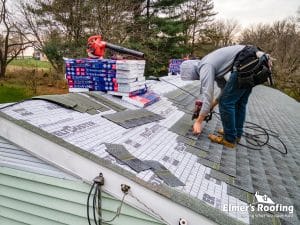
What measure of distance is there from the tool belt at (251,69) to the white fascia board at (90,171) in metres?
1.71

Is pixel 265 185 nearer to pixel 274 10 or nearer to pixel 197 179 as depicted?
pixel 197 179

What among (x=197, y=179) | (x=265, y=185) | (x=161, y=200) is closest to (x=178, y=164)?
(x=197, y=179)

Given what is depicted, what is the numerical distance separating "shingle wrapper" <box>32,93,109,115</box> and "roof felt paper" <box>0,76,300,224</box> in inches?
2.7

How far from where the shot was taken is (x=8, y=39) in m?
19.9

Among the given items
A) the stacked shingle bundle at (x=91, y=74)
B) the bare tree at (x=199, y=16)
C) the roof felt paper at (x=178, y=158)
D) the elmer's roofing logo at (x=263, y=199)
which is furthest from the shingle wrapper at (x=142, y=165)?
the bare tree at (x=199, y=16)

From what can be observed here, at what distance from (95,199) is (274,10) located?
113 feet

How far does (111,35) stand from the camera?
13750 mm

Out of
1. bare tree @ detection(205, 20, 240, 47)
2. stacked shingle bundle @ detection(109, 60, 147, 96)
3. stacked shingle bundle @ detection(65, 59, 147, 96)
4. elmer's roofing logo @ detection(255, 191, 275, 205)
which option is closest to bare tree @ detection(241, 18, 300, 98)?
bare tree @ detection(205, 20, 240, 47)

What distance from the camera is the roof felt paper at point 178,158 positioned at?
6.24 feet

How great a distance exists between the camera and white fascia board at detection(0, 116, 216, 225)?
1.80 m

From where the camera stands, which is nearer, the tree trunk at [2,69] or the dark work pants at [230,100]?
the dark work pants at [230,100]

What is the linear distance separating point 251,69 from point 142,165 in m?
1.65

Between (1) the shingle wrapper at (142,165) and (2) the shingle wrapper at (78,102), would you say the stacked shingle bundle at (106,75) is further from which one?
(1) the shingle wrapper at (142,165)

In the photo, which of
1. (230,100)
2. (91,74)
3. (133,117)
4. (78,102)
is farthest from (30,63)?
(230,100)
